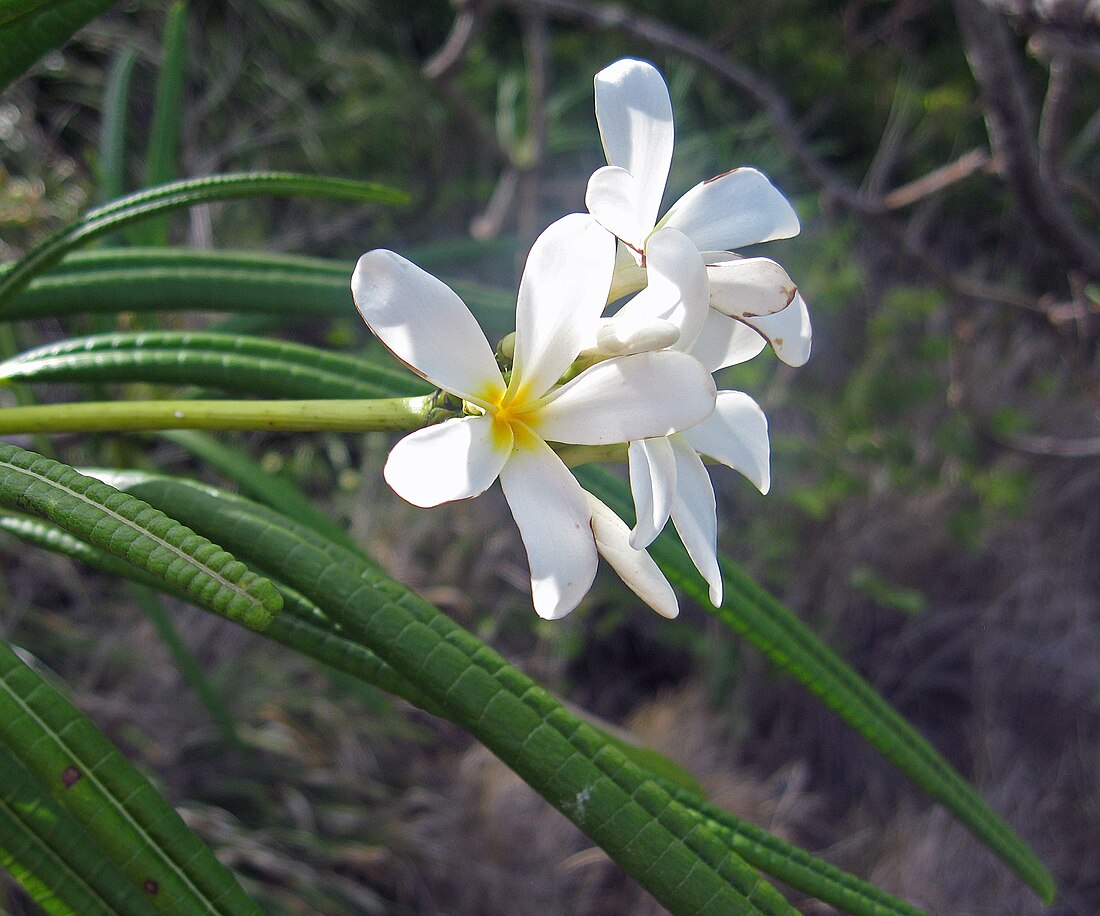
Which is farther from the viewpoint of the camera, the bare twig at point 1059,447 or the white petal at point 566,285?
the bare twig at point 1059,447

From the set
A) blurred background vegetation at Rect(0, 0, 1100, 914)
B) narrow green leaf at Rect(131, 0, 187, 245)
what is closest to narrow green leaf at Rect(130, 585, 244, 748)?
blurred background vegetation at Rect(0, 0, 1100, 914)

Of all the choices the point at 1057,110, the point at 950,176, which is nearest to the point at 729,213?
the point at 1057,110

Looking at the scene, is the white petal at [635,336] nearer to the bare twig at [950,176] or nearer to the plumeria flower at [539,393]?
the plumeria flower at [539,393]

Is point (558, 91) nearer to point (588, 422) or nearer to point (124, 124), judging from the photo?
point (124, 124)

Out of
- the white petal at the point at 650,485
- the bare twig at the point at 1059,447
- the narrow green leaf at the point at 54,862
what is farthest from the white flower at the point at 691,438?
the bare twig at the point at 1059,447

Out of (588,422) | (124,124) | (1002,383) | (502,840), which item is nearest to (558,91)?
(1002,383)

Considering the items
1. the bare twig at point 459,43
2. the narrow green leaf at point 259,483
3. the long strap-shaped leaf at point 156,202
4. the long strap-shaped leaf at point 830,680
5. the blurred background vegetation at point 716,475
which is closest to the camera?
the long strap-shaped leaf at point 156,202

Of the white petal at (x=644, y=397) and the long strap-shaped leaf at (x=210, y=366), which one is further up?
the long strap-shaped leaf at (x=210, y=366)

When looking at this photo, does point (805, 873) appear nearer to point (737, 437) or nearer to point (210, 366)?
point (737, 437)
